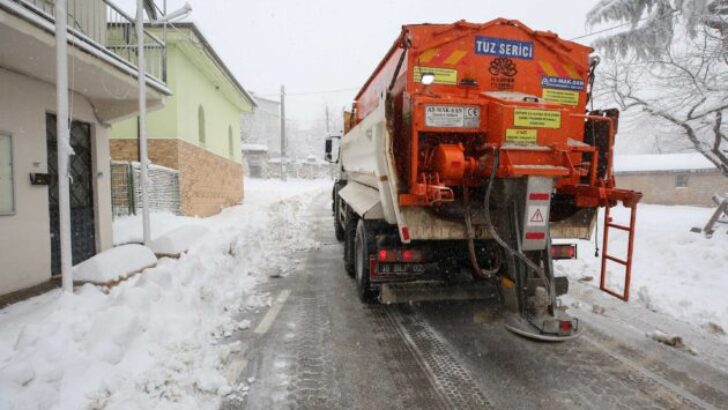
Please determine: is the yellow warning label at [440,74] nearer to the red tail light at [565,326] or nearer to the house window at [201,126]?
the red tail light at [565,326]

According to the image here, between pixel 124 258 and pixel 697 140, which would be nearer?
pixel 124 258

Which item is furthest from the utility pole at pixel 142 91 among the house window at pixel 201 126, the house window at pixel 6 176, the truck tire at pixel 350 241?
the house window at pixel 201 126

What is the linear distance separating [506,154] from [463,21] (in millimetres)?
1907

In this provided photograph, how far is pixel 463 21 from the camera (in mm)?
4625

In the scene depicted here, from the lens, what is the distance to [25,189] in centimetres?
569

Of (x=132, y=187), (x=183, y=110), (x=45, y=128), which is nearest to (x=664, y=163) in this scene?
(x=183, y=110)

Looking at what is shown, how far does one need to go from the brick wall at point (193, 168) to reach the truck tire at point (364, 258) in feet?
28.2

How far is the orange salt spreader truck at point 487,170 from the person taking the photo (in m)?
3.67

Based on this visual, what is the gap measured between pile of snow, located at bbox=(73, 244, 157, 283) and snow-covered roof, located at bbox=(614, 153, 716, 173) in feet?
116

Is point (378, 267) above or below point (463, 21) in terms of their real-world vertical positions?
below

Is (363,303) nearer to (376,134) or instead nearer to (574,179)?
(376,134)

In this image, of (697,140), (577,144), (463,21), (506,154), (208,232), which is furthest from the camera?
(697,140)

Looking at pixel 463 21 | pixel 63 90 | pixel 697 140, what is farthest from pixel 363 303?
pixel 697 140

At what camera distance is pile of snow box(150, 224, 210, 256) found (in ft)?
23.9
